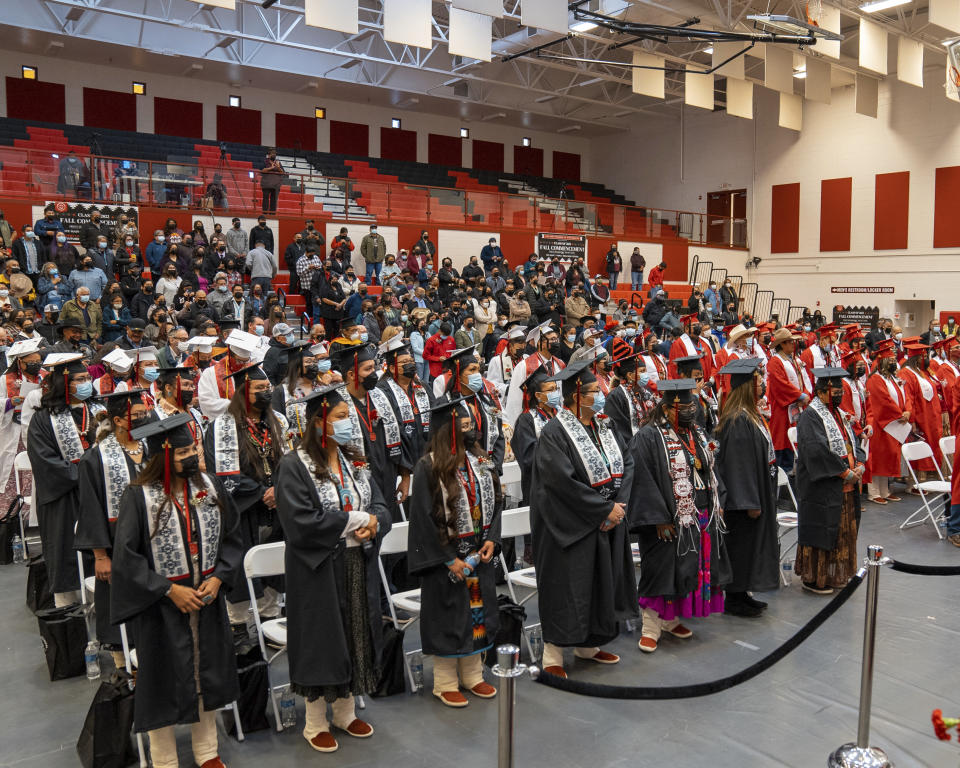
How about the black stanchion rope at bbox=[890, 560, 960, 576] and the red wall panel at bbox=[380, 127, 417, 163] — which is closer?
the black stanchion rope at bbox=[890, 560, 960, 576]

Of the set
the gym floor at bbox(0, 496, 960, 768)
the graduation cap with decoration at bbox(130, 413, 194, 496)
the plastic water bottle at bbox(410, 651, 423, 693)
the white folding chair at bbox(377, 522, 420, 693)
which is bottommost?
the gym floor at bbox(0, 496, 960, 768)

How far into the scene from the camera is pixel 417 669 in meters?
5.01

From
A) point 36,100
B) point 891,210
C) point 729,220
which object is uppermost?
point 36,100

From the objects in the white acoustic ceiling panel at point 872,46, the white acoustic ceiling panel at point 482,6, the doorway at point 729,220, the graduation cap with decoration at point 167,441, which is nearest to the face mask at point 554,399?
the graduation cap with decoration at point 167,441

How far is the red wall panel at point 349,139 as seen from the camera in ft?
91.0

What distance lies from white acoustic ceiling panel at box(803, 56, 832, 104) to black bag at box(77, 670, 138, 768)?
809 inches

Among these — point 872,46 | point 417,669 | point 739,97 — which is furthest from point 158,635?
point 739,97

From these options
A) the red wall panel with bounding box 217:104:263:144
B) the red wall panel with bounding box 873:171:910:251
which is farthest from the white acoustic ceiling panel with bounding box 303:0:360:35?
the red wall panel with bounding box 873:171:910:251

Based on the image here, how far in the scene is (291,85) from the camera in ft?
84.8

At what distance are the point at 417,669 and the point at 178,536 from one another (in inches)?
73.0

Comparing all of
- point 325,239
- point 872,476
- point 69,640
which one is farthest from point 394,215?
point 69,640

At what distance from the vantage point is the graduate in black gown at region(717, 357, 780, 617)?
19.6 ft

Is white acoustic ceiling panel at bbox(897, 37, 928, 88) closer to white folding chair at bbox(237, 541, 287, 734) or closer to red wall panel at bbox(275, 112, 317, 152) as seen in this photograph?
red wall panel at bbox(275, 112, 317, 152)

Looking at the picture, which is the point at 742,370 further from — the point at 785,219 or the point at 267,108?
the point at 267,108
